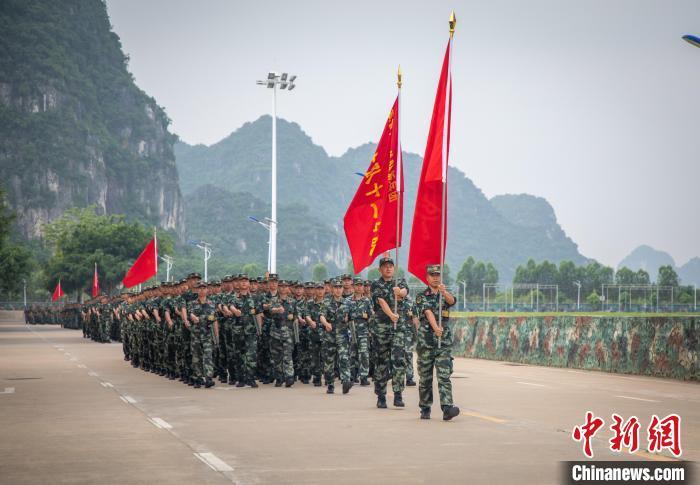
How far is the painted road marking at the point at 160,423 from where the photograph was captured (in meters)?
13.1

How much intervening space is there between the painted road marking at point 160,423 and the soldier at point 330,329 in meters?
4.90

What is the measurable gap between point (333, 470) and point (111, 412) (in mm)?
6282

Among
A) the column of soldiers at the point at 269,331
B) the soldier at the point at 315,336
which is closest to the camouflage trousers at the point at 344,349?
the column of soldiers at the point at 269,331

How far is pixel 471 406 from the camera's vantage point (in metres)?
15.6

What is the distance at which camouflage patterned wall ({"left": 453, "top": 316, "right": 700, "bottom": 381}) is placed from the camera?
71.2 feet

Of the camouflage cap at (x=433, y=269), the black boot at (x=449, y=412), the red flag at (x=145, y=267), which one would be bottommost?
the black boot at (x=449, y=412)

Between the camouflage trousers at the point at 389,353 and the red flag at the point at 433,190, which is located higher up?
the red flag at the point at 433,190

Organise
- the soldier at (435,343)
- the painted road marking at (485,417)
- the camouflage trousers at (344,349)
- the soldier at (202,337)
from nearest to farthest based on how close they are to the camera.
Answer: the soldier at (435,343) → the painted road marking at (485,417) → the camouflage trousers at (344,349) → the soldier at (202,337)

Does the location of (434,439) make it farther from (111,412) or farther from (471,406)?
(111,412)

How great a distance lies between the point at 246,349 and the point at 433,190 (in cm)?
641

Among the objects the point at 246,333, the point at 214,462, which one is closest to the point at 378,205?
the point at 246,333

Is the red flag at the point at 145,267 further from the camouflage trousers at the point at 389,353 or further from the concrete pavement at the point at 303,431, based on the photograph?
the camouflage trousers at the point at 389,353

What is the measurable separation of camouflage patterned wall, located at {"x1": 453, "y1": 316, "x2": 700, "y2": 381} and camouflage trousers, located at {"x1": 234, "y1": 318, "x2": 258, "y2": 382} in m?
7.93

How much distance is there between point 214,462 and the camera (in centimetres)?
995
